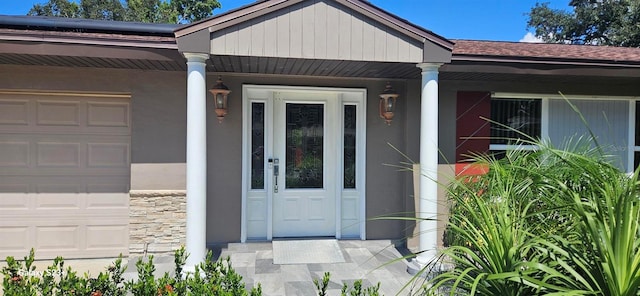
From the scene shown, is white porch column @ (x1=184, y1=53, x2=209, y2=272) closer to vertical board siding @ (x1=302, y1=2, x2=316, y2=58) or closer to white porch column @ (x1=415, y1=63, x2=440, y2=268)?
vertical board siding @ (x1=302, y1=2, x2=316, y2=58)

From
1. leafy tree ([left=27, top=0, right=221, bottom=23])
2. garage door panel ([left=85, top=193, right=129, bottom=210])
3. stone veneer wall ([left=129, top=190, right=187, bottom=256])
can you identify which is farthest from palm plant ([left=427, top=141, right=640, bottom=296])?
leafy tree ([left=27, top=0, right=221, bottom=23])

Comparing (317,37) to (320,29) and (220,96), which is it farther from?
(220,96)

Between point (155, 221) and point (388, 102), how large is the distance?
3.73 meters

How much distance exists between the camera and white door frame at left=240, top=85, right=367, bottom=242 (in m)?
5.51

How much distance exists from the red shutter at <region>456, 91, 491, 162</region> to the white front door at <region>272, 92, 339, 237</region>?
1.91m

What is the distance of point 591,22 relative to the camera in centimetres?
1794

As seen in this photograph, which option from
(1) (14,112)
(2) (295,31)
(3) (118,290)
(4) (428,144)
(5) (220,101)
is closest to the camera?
(3) (118,290)

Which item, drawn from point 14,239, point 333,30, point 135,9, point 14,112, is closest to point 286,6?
point 333,30

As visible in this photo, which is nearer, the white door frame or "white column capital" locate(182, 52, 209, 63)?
"white column capital" locate(182, 52, 209, 63)

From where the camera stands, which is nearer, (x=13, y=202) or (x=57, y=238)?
(x=13, y=202)

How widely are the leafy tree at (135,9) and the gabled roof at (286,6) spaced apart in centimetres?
2082

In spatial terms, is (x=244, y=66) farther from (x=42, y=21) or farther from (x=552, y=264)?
(x=552, y=264)

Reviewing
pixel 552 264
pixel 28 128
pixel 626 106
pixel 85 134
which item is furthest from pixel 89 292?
pixel 626 106

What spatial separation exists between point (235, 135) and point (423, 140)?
2660 millimetres
